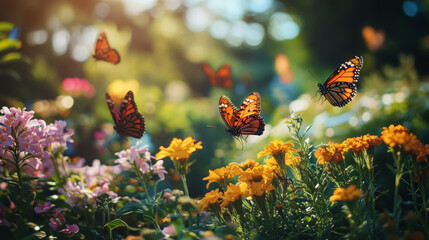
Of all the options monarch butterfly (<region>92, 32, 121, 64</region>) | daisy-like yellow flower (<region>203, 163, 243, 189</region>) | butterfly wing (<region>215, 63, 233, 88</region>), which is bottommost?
daisy-like yellow flower (<region>203, 163, 243, 189</region>)

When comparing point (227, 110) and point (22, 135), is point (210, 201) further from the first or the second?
point (22, 135)

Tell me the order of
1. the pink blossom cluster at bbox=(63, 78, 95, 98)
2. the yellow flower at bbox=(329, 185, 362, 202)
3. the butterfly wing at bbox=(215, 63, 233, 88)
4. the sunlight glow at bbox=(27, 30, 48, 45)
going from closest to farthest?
the yellow flower at bbox=(329, 185, 362, 202) → the pink blossom cluster at bbox=(63, 78, 95, 98) → the butterfly wing at bbox=(215, 63, 233, 88) → the sunlight glow at bbox=(27, 30, 48, 45)

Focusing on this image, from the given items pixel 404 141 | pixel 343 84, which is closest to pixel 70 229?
pixel 404 141

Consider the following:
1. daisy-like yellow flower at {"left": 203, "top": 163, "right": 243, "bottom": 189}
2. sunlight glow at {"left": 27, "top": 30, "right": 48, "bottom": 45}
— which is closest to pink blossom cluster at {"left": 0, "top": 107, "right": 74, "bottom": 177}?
daisy-like yellow flower at {"left": 203, "top": 163, "right": 243, "bottom": 189}

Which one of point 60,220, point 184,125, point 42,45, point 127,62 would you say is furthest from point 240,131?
point 42,45

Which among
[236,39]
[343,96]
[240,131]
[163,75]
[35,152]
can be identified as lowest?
[35,152]

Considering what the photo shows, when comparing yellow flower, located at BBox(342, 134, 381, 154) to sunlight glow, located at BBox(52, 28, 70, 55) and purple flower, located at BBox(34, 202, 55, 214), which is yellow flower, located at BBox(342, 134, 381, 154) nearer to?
purple flower, located at BBox(34, 202, 55, 214)

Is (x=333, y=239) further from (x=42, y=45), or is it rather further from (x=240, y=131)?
(x=42, y=45)
